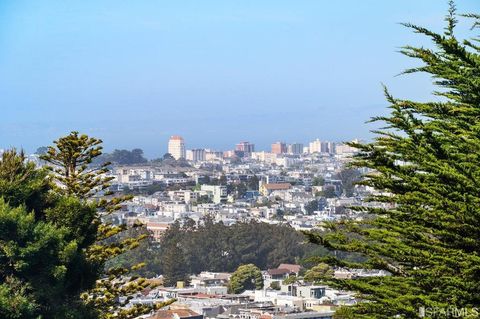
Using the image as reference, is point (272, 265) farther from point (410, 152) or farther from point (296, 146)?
point (296, 146)

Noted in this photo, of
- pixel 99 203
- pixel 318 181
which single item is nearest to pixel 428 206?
pixel 99 203

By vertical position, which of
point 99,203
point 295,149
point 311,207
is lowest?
point 99,203

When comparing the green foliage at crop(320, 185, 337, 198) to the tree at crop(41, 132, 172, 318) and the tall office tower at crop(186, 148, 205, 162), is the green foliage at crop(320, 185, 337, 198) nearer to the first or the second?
the tall office tower at crop(186, 148, 205, 162)

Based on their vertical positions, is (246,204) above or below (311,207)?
above

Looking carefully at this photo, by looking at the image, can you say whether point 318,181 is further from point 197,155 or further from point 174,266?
point 174,266

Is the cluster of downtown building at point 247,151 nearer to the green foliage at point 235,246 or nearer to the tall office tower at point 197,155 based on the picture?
the tall office tower at point 197,155

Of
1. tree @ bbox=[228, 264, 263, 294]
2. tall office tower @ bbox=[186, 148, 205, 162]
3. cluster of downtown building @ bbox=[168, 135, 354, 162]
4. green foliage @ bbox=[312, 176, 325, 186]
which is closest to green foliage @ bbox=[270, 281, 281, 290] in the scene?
tree @ bbox=[228, 264, 263, 294]
